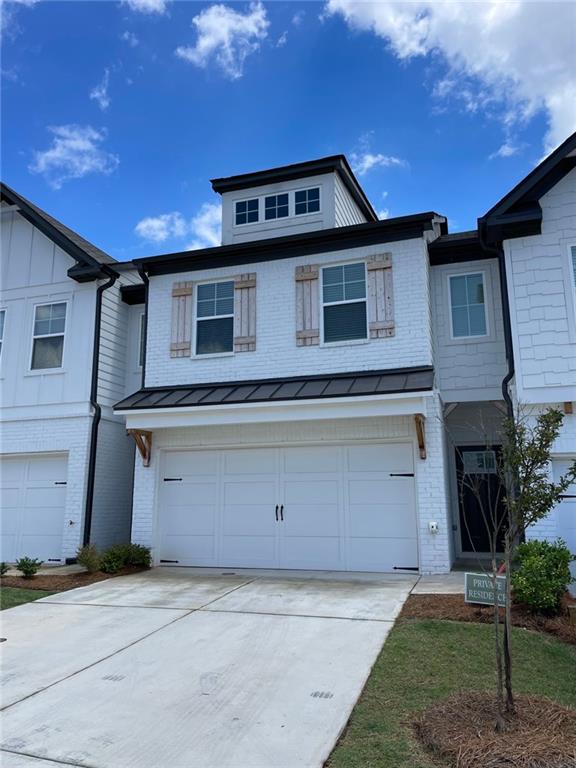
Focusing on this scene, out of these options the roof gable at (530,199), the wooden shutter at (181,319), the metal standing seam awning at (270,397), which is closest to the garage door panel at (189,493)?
the metal standing seam awning at (270,397)

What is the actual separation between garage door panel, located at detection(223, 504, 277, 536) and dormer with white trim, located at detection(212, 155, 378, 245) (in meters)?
6.42

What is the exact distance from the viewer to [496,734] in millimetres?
3730

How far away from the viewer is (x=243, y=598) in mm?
8203

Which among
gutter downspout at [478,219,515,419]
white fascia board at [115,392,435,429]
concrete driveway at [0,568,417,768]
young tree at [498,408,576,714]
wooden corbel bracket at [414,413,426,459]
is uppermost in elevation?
gutter downspout at [478,219,515,419]

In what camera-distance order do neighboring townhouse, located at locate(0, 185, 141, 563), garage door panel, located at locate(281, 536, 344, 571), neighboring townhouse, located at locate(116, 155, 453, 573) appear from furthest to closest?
neighboring townhouse, located at locate(0, 185, 141, 563)
garage door panel, located at locate(281, 536, 344, 571)
neighboring townhouse, located at locate(116, 155, 453, 573)

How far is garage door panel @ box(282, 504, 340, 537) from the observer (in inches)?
410

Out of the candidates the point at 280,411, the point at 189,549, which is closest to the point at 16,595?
the point at 189,549

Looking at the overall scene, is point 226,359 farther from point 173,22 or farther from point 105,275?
point 173,22

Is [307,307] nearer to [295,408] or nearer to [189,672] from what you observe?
[295,408]

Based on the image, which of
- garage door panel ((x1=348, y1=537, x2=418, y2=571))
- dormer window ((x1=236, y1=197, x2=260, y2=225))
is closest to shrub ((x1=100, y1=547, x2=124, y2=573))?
garage door panel ((x1=348, y1=537, x2=418, y2=571))

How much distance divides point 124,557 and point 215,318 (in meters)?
5.06

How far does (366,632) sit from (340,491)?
13.8ft

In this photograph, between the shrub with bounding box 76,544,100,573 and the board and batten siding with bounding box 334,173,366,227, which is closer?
the shrub with bounding box 76,544,100,573

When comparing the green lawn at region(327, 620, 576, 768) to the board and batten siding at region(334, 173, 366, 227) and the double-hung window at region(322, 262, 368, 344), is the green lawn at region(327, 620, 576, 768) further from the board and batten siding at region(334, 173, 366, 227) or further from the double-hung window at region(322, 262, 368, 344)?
the board and batten siding at region(334, 173, 366, 227)
